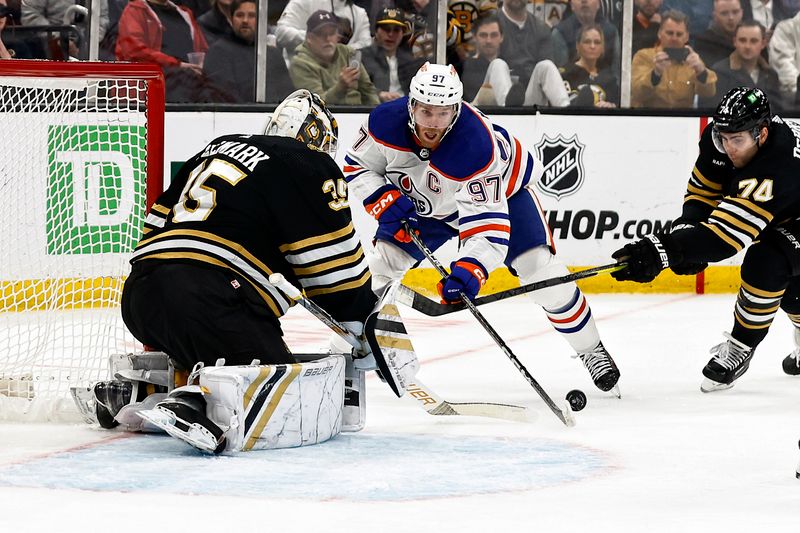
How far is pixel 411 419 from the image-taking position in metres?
3.13

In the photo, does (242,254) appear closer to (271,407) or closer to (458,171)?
(271,407)

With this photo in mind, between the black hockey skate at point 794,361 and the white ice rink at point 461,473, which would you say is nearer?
the white ice rink at point 461,473

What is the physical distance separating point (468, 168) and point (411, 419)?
70 centimetres

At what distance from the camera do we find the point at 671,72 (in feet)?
21.4

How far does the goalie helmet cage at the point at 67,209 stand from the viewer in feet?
10.4

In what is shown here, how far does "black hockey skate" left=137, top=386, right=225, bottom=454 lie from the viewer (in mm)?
2430

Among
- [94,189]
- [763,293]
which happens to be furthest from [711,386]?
[94,189]

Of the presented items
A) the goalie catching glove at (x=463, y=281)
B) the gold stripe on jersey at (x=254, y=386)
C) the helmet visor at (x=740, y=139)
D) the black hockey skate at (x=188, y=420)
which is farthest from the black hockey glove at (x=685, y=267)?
the black hockey skate at (x=188, y=420)

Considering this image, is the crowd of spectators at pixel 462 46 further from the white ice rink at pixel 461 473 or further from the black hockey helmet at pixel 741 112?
the black hockey helmet at pixel 741 112

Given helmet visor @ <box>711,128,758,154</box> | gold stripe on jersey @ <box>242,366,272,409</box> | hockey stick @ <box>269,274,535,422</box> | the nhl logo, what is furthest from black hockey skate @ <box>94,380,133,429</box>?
the nhl logo

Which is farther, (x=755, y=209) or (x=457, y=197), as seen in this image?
(x=755, y=209)

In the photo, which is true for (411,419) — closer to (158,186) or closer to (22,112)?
(158,186)

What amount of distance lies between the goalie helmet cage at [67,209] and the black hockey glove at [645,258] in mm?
1257

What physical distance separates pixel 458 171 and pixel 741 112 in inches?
30.8
